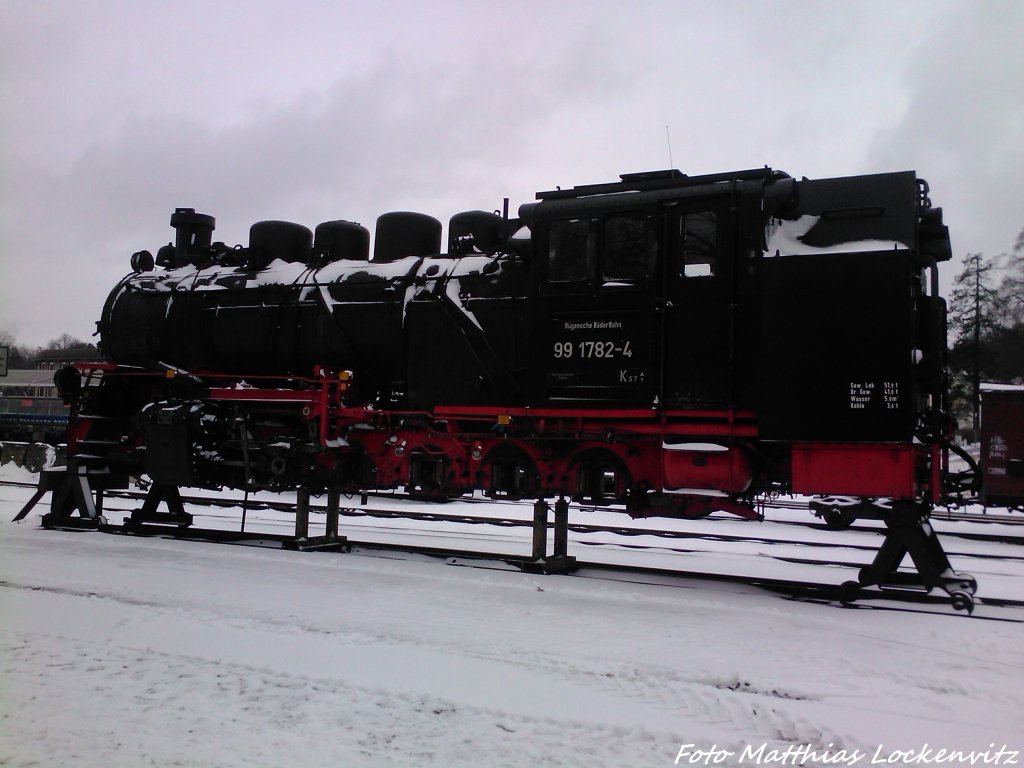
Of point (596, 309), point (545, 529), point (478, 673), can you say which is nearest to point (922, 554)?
point (545, 529)

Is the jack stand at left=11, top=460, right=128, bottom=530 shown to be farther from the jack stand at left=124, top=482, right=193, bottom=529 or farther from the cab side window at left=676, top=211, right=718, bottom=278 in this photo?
the cab side window at left=676, top=211, right=718, bottom=278

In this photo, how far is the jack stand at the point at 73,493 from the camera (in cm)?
1059

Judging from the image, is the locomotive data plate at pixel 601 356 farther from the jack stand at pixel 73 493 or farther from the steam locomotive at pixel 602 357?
the jack stand at pixel 73 493

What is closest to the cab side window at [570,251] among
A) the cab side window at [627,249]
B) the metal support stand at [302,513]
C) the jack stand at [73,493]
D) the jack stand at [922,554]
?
the cab side window at [627,249]

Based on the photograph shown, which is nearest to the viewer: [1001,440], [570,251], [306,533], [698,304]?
[698,304]

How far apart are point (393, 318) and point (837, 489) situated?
523 cm

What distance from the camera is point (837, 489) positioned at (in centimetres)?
673

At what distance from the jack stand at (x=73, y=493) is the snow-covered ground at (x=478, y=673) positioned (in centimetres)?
335

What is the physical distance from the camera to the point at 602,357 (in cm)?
757

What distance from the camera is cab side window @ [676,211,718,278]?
720 cm

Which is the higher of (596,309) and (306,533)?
(596,309)

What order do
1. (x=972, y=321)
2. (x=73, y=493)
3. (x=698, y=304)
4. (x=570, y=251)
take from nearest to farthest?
(x=698, y=304)
(x=570, y=251)
(x=73, y=493)
(x=972, y=321)

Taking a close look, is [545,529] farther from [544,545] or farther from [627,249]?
[627,249]

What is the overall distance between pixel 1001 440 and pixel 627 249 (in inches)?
531
